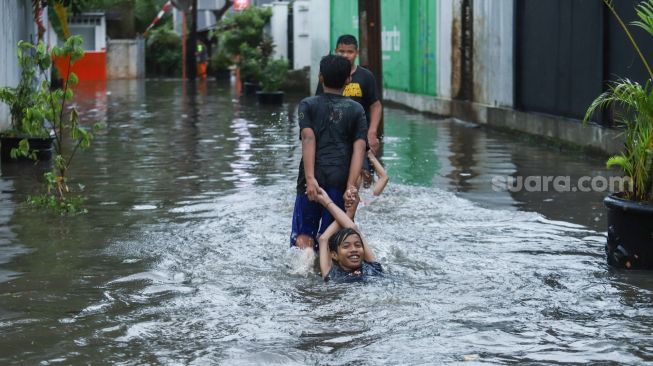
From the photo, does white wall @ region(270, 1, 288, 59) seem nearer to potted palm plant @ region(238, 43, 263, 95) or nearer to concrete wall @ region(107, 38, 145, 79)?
potted palm plant @ region(238, 43, 263, 95)

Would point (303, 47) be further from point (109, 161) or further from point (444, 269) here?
point (444, 269)

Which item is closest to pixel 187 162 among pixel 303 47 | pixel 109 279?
pixel 109 279

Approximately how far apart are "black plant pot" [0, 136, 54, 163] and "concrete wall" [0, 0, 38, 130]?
209cm

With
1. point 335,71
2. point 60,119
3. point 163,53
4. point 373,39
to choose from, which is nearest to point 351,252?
point 335,71

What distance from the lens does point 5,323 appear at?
726 cm

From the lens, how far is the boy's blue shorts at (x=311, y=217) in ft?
Result: 28.4

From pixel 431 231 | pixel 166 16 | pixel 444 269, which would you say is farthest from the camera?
pixel 166 16

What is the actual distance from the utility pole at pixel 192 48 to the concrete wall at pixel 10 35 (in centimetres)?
2496

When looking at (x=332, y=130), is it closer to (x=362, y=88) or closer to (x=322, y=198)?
(x=322, y=198)

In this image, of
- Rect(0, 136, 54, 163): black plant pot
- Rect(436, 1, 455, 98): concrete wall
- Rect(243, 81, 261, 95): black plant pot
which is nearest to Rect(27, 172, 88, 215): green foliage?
Rect(0, 136, 54, 163): black plant pot

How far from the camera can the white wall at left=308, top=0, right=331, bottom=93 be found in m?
33.7

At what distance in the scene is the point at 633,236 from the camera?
8781 mm

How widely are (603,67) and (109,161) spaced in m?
7.33

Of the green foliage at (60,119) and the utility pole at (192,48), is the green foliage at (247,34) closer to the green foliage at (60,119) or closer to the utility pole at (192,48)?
the utility pole at (192,48)
